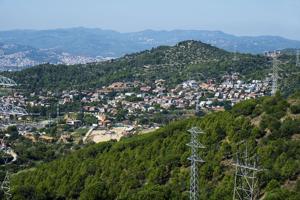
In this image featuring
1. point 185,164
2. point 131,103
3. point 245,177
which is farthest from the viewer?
Answer: point 131,103

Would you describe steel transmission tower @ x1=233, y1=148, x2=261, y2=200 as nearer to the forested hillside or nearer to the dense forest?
the dense forest

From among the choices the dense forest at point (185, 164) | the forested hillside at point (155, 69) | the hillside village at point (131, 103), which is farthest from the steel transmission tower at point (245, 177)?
the forested hillside at point (155, 69)

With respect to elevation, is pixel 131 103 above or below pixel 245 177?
below

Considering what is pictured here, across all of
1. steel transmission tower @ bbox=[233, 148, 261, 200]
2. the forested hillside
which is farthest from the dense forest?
the forested hillside

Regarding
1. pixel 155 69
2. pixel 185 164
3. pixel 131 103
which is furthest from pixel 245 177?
pixel 155 69

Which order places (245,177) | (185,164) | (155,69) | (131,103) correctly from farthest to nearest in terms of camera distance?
(155,69), (131,103), (185,164), (245,177)

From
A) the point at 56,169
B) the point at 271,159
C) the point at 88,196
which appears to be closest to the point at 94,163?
the point at 56,169

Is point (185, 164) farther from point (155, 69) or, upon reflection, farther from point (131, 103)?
point (155, 69)
